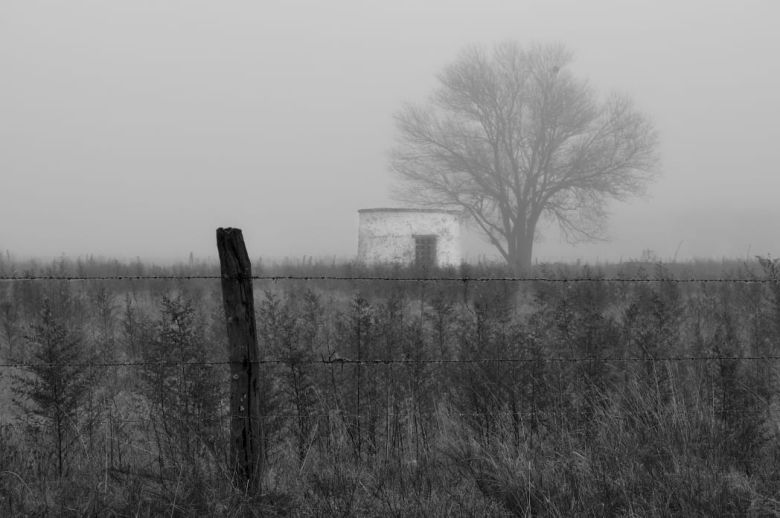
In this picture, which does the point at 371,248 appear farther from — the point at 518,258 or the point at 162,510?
the point at 162,510

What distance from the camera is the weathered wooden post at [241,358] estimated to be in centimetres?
446

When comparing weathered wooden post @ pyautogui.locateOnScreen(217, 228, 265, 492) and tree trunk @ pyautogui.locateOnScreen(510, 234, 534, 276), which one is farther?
tree trunk @ pyautogui.locateOnScreen(510, 234, 534, 276)

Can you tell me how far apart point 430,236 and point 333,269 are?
18.7 ft

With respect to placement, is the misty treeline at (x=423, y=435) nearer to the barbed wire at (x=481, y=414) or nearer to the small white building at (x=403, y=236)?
the barbed wire at (x=481, y=414)

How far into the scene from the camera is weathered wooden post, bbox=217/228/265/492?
14.6 ft

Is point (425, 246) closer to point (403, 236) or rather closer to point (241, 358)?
point (403, 236)

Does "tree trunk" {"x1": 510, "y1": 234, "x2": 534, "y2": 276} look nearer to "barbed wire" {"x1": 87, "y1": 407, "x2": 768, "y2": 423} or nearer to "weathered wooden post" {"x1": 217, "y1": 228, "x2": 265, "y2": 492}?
"barbed wire" {"x1": 87, "y1": 407, "x2": 768, "y2": 423}

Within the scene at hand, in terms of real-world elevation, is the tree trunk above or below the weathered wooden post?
above

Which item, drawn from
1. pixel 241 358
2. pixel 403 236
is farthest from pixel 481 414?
pixel 403 236

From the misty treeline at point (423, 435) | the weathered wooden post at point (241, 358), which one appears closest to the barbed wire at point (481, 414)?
the misty treeline at point (423, 435)

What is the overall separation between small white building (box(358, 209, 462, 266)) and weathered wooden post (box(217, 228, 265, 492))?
23.3 m

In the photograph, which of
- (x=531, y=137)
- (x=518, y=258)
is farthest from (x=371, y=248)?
(x=531, y=137)

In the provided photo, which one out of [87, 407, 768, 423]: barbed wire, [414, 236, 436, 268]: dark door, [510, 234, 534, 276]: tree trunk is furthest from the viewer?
[510, 234, 534, 276]: tree trunk

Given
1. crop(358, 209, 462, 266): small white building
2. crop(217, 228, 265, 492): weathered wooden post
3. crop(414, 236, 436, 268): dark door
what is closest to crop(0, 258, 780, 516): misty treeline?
crop(217, 228, 265, 492): weathered wooden post
